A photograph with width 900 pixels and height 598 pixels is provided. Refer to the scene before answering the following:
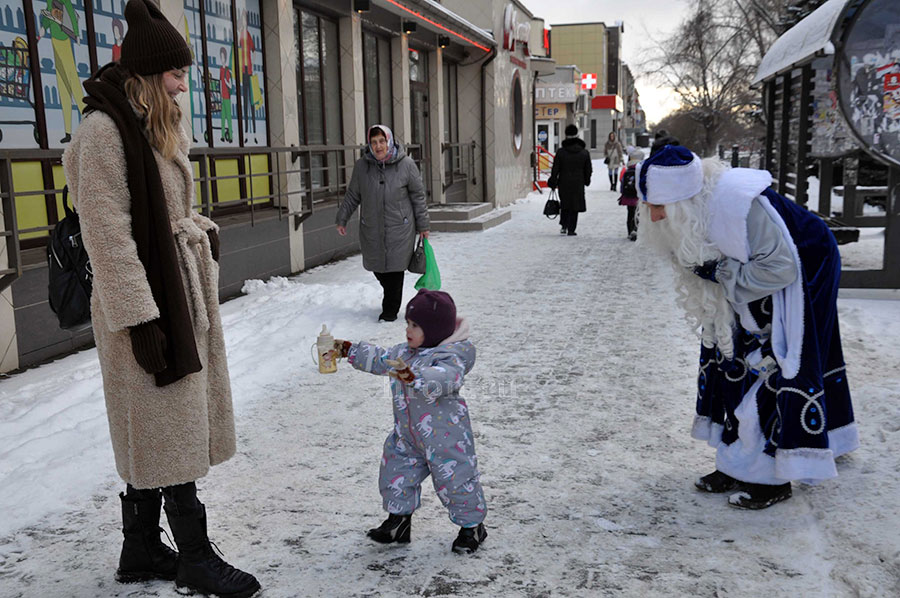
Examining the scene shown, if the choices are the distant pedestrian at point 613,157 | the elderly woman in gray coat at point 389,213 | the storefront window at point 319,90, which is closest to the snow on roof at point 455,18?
the storefront window at point 319,90

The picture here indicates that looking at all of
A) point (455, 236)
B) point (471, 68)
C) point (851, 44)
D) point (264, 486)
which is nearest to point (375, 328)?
point (264, 486)

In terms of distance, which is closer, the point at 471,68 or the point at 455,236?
the point at 455,236

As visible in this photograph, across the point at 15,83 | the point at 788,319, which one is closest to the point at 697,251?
the point at 788,319

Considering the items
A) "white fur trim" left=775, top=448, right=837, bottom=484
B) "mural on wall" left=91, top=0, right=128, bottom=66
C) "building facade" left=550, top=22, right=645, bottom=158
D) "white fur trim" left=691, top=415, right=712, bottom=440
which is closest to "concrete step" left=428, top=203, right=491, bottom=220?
"mural on wall" left=91, top=0, right=128, bottom=66

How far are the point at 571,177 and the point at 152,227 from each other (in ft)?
38.0

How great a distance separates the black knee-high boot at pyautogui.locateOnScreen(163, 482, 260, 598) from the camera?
2822 mm

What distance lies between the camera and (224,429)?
2941 mm

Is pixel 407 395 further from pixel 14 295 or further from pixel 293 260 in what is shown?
pixel 293 260

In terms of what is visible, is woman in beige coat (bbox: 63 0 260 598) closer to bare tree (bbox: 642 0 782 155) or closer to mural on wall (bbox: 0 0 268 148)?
mural on wall (bbox: 0 0 268 148)

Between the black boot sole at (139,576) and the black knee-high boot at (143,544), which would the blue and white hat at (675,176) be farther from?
the black boot sole at (139,576)

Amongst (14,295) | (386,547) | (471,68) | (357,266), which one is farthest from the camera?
(471,68)

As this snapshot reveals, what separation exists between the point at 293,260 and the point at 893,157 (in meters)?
6.67

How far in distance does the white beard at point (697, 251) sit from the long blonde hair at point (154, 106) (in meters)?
2.05

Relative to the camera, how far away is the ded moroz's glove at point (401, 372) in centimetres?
288
